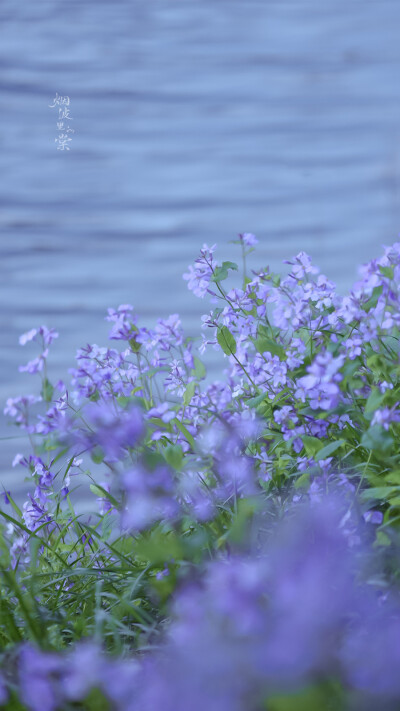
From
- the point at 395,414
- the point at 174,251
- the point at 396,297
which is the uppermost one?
the point at 174,251

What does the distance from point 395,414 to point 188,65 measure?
1.47 m

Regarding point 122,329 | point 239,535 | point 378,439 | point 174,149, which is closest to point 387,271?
point 378,439

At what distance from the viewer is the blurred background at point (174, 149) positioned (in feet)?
6.30

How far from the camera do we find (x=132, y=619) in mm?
873

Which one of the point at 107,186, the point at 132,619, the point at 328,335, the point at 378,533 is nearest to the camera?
the point at 378,533

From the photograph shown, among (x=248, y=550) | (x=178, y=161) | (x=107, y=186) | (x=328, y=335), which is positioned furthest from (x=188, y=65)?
(x=248, y=550)

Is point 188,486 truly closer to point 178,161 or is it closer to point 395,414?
point 395,414

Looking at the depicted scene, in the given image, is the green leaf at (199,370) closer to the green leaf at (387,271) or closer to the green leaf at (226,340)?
the green leaf at (226,340)

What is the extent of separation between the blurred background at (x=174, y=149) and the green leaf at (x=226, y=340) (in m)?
0.87

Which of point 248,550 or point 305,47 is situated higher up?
point 305,47

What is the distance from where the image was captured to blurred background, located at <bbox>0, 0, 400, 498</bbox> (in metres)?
1.92

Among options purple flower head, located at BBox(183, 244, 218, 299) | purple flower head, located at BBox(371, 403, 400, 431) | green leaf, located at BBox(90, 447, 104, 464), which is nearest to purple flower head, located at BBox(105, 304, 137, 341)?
purple flower head, located at BBox(183, 244, 218, 299)

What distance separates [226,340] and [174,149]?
3.43 feet

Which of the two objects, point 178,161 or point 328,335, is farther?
point 178,161
